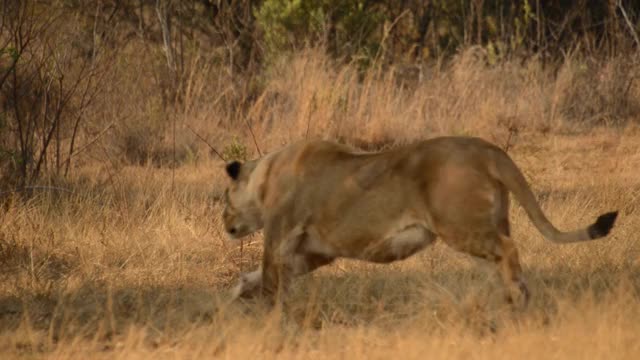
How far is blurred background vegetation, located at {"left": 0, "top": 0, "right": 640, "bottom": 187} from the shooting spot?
29.8ft

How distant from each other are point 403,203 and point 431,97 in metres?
7.23

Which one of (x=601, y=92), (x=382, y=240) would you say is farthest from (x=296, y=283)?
(x=601, y=92)

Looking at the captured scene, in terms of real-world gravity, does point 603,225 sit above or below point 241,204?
above

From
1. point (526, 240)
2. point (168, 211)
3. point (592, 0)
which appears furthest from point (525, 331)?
point (592, 0)

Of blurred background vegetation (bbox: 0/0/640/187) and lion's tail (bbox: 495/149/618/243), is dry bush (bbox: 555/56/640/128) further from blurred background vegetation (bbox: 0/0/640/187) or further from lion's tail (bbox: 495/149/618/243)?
lion's tail (bbox: 495/149/618/243)

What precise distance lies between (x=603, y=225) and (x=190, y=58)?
9388 mm

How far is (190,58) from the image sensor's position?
547 inches

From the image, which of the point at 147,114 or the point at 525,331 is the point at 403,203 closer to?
the point at 525,331

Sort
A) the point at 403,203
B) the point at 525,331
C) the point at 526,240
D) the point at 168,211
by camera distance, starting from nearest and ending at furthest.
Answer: the point at 525,331 < the point at 403,203 < the point at 526,240 < the point at 168,211

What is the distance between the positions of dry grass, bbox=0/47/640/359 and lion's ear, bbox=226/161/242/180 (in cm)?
65

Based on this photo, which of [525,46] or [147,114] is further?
[525,46]

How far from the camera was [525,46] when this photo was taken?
15461 mm

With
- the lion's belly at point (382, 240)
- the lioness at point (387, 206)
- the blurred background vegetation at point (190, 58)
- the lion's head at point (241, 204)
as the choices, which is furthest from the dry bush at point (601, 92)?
the lion's belly at point (382, 240)

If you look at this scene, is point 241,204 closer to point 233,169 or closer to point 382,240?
point 233,169
